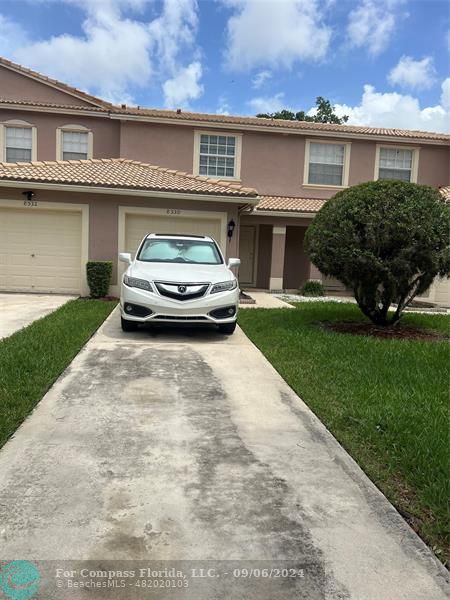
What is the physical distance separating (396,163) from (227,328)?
1312 centimetres

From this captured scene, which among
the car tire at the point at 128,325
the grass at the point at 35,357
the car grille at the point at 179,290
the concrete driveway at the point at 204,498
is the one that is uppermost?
the car grille at the point at 179,290

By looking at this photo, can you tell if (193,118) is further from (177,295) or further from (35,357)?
(35,357)

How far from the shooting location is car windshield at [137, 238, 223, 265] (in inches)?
338

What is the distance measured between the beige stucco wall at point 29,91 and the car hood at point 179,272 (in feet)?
38.9

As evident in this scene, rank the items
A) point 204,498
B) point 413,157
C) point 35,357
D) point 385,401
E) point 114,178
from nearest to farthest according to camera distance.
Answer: point 204,498 → point 385,401 → point 35,357 → point 114,178 → point 413,157

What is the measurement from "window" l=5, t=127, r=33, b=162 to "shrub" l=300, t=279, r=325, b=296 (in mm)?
10391

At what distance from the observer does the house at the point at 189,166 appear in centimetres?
1319

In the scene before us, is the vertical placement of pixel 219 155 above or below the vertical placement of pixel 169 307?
above

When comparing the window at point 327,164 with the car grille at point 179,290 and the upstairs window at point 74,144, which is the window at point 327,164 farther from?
the car grille at point 179,290

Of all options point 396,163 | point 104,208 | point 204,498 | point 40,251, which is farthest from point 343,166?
point 204,498

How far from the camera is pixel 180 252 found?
880cm

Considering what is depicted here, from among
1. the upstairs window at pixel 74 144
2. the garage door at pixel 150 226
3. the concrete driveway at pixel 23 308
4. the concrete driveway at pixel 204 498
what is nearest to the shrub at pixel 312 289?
the garage door at pixel 150 226

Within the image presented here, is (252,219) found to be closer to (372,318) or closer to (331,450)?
(372,318)

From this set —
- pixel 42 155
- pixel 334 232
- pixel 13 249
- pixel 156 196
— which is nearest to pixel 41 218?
pixel 13 249
